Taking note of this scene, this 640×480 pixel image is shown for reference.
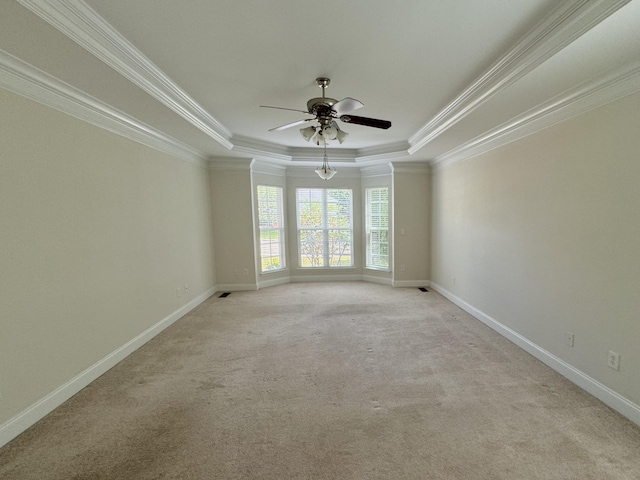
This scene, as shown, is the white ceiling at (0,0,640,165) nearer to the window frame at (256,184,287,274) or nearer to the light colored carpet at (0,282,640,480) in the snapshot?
the light colored carpet at (0,282,640,480)

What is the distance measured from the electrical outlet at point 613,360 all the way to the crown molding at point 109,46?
4076 mm

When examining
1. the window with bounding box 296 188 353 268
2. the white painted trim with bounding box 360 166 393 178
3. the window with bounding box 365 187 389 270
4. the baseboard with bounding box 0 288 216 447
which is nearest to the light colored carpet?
the baseboard with bounding box 0 288 216 447

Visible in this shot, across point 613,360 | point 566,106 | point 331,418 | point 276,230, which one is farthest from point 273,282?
point 566,106

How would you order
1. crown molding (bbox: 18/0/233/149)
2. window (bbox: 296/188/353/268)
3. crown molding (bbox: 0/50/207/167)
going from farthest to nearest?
1. window (bbox: 296/188/353/268)
2. crown molding (bbox: 0/50/207/167)
3. crown molding (bbox: 18/0/233/149)

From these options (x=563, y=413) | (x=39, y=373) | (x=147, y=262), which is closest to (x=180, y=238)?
(x=147, y=262)

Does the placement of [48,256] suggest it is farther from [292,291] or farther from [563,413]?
[563,413]

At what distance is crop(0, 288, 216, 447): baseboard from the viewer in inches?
68.9

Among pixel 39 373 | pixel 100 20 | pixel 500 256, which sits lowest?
pixel 39 373

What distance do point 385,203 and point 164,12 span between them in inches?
181

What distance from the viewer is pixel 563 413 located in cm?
189

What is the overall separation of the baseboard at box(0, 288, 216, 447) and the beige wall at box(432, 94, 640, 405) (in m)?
4.18

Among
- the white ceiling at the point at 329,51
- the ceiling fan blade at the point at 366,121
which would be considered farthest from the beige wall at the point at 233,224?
the ceiling fan blade at the point at 366,121

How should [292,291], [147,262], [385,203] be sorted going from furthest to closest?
1. [385,203]
2. [292,291]
3. [147,262]

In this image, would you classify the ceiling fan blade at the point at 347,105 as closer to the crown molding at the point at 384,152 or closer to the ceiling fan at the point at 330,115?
the ceiling fan at the point at 330,115
